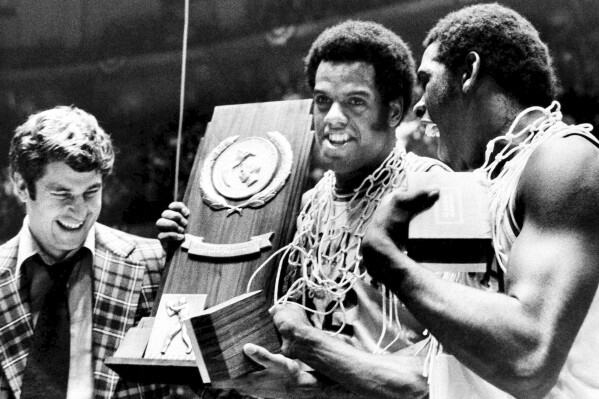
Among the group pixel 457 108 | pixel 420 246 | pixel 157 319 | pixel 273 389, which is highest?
pixel 457 108

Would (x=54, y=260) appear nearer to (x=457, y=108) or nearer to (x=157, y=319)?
(x=157, y=319)

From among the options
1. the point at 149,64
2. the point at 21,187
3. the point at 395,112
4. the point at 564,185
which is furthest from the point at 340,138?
the point at 149,64

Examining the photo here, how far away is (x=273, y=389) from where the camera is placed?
179cm

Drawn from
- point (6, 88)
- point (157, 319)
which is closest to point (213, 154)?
point (157, 319)

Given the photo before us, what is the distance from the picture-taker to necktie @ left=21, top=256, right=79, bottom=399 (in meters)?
2.13

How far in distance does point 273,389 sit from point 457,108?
2.48ft

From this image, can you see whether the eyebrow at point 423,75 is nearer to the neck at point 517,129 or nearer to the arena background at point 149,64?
the neck at point 517,129

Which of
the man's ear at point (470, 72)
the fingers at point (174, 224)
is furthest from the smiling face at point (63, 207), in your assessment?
the man's ear at point (470, 72)

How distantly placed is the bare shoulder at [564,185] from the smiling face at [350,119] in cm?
73

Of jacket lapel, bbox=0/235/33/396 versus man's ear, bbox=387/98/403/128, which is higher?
man's ear, bbox=387/98/403/128

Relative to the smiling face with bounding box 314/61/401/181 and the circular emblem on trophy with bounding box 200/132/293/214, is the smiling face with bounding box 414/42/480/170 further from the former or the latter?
the circular emblem on trophy with bounding box 200/132/293/214

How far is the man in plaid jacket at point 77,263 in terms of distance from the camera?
7.18 ft

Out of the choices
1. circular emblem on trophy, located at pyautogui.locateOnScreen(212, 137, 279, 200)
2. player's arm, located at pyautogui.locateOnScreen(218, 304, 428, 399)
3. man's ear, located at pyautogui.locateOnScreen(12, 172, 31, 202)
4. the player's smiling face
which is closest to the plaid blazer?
man's ear, located at pyautogui.locateOnScreen(12, 172, 31, 202)

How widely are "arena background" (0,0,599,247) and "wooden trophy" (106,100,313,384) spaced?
3.46 ft
